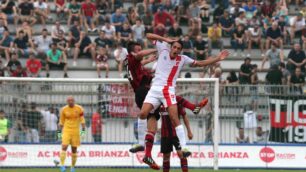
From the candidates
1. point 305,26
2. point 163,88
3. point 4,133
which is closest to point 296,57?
point 305,26

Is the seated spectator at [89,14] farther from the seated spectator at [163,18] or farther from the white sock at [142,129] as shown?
the white sock at [142,129]

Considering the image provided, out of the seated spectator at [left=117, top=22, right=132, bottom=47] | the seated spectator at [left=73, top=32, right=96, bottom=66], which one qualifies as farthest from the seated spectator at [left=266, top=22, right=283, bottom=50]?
the seated spectator at [left=73, top=32, right=96, bottom=66]

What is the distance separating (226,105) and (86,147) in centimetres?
478

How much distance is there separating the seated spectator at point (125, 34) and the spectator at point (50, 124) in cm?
768

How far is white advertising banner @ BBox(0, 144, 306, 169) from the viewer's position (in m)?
31.3

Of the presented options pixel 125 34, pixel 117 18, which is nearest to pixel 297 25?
pixel 125 34

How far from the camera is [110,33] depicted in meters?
38.5

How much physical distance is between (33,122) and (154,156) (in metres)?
4.06

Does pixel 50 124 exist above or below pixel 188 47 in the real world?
below

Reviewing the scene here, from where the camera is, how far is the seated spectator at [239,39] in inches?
1543

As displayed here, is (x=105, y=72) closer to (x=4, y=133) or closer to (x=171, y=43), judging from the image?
(x=4, y=133)

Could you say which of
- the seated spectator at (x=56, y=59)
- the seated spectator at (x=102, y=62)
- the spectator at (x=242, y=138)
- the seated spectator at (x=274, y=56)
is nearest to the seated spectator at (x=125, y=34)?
the seated spectator at (x=102, y=62)

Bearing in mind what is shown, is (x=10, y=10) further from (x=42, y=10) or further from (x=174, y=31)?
(x=174, y=31)

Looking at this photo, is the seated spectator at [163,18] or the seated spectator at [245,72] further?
the seated spectator at [163,18]
